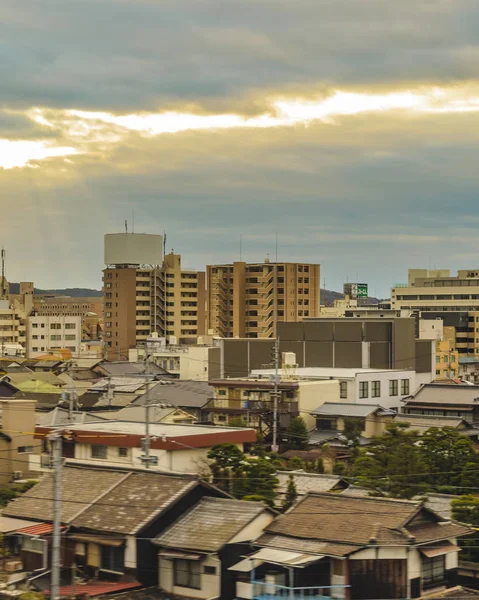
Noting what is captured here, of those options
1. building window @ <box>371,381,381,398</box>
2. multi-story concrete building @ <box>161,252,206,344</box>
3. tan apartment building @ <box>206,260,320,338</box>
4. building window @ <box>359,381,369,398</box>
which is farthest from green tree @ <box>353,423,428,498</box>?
multi-story concrete building @ <box>161,252,206,344</box>

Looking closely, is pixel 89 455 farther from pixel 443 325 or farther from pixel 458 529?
pixel 443 325

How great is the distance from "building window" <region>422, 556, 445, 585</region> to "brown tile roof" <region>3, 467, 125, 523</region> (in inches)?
303

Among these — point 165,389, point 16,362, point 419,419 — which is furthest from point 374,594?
point 16,362

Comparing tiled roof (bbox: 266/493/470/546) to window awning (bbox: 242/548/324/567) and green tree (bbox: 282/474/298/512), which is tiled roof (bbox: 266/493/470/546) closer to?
window awning (bbox: 242/548/324/567)

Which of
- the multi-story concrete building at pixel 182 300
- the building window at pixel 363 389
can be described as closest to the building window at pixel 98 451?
the building window at pixel 363 389

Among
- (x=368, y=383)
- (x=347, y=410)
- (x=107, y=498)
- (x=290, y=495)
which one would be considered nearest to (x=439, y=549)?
(x=290, y=495)

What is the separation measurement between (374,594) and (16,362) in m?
72.5

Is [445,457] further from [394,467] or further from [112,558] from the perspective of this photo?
[112,558]

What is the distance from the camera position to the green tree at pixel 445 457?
32812 mm

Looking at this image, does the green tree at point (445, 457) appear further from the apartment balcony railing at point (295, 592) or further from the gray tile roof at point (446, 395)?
the gray tile roof at point (446, 395)

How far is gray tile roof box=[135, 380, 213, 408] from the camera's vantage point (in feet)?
175

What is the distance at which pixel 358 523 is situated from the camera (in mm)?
21656

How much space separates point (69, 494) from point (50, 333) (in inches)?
4091

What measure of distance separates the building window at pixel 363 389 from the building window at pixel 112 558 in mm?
34116
